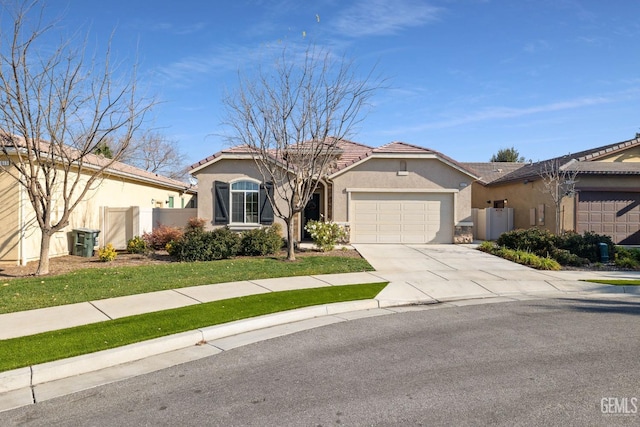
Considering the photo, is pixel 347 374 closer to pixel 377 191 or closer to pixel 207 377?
pixel 207 377

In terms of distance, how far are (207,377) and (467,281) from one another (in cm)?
802

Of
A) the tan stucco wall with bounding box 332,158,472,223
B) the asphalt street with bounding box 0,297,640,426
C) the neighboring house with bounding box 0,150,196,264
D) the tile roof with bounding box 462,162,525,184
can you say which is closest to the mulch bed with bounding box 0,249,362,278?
the neighboring house with bounding box 0,150,196,264

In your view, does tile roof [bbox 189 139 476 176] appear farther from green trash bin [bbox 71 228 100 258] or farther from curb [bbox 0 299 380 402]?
curb [bbox 0 299 380 402]

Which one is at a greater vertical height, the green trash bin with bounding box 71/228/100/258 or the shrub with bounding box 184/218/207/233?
the shrub with bounding box 184/218/207/233

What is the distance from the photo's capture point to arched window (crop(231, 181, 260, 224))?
18.7 m

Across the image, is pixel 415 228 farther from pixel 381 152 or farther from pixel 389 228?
pixel 381 152

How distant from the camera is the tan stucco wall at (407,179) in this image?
782 inches

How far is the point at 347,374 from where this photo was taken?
5.28m

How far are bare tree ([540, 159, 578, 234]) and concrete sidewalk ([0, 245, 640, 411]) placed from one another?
18.0 feet

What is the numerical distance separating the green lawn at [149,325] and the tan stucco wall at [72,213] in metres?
7.97


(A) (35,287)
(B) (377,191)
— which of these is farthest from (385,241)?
(A) (35,287)

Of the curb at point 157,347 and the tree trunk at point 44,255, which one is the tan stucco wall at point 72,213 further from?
the curb at point 157,347

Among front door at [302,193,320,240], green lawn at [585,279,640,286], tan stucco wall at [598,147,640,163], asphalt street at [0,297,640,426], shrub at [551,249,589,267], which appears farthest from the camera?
tan stucco wall at [598,147,640,163]

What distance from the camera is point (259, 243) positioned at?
1559 cm
